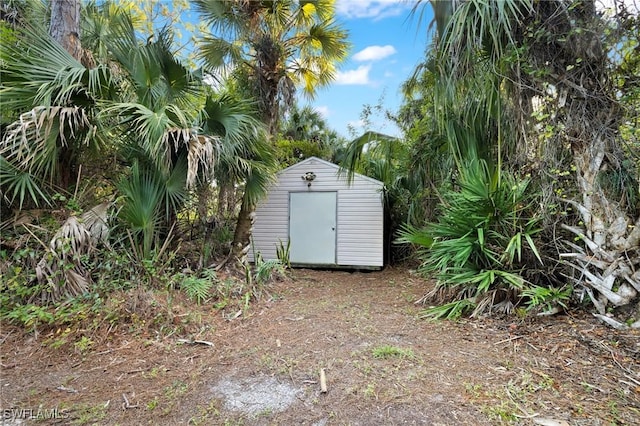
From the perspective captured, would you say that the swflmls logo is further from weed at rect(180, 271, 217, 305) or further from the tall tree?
the tall tree

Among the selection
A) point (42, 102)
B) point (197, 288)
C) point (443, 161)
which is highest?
point (42, 102)

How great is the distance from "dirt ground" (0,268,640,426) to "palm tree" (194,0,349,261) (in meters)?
2.61

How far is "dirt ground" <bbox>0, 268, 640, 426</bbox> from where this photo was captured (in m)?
1.98

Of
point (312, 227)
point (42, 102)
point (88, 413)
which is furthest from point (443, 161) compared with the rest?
point (42, 102)

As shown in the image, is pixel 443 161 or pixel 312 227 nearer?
pixel 443 161

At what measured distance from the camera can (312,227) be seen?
7.31 meters

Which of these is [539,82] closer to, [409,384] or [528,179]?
[528,179]

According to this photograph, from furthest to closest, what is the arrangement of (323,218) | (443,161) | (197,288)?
1. (323,218)
2. (443,161)
3. (197,288)

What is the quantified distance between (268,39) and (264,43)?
11 cm

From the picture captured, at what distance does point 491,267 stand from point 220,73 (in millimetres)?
5743

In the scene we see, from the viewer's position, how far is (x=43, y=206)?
3.76m

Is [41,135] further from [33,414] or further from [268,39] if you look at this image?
[268,39]

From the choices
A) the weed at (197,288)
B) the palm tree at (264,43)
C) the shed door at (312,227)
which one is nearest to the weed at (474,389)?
the weed at (197,288)

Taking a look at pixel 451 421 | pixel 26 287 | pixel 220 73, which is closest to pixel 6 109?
Result: pixel 26 287
